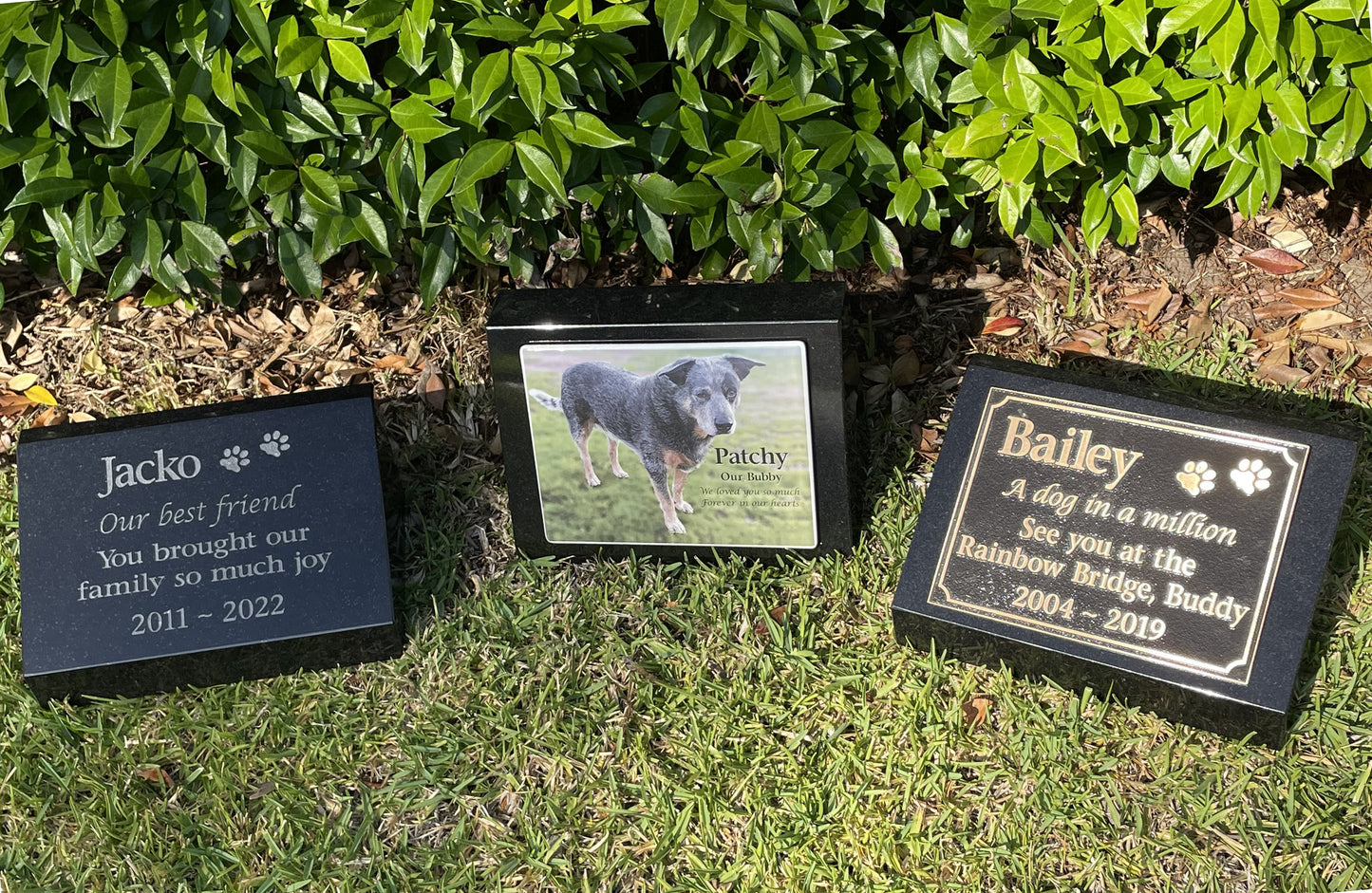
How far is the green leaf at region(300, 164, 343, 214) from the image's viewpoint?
264cm

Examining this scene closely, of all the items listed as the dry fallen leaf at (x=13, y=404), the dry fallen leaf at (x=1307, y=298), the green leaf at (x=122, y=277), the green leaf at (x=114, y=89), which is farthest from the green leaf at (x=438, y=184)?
the dry fallen leaf at (x=1307, y=298)

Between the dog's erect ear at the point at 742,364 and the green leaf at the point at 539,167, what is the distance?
48cm

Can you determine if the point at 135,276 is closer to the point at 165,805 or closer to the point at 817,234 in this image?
the point at 165,805

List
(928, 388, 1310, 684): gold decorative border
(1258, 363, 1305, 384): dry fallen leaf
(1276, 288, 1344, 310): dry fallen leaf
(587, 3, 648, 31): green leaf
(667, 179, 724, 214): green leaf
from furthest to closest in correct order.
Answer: (1276, 288, 1344, 310): dry fallen leaf → (1258, 363, 1305, 384): dry fallen leaf → (667, 179, 724, 214): green leaf → (587, 3, 648, 31): green leaf → (928, 388, 1310, 684): gold decorative border

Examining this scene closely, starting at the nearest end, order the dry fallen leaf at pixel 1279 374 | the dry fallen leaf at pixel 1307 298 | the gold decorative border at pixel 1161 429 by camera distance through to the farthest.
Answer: the gold decorative border at pixel 1161 429, the dry fallen leaf at pixel 1279 374, the dry fallen leaf at pixel 1307 298

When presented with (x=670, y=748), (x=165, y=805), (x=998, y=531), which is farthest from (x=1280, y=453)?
(x=165, y=805)

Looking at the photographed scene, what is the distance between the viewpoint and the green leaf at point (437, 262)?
9.28 ft

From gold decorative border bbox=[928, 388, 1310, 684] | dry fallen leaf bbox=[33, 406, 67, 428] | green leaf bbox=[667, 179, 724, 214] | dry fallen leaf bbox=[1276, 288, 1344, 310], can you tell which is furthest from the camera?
dry fallen leaf bbox=[33, 406, 67, 428]

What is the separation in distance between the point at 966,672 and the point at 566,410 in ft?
3.30

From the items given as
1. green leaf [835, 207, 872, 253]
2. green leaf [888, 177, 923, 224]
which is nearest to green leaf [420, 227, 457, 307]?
green leaf [835, 207, 872, 253]

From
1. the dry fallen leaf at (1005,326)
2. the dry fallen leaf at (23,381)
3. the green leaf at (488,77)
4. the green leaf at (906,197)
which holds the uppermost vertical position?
the green leaf at (488,77)

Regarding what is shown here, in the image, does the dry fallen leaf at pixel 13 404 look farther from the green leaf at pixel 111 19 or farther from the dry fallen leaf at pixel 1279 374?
the dry fallen leaf at pixel 1279 374

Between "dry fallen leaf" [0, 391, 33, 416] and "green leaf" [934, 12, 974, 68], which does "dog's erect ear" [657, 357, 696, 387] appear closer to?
"green leaf" [934, 12, 974, 68]

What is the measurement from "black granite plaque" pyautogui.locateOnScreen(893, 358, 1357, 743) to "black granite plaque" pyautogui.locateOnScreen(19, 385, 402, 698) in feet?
3.90
